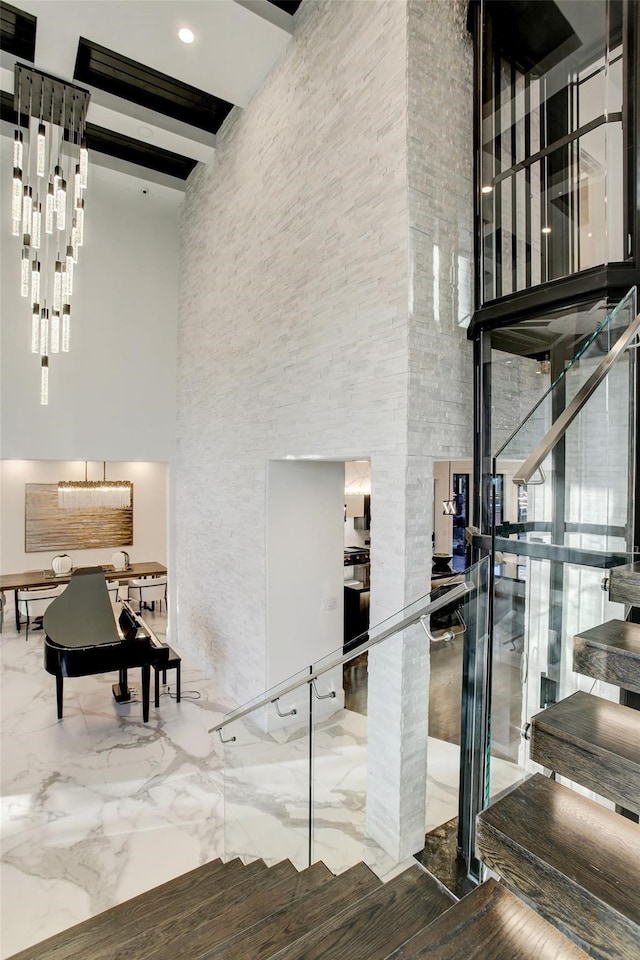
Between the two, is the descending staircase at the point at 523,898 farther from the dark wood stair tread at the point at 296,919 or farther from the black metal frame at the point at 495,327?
the black metal frame at the point at 495,327

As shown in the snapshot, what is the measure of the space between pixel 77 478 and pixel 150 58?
23.1 ft

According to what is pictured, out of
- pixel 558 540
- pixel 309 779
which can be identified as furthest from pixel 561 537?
pixel 309 779

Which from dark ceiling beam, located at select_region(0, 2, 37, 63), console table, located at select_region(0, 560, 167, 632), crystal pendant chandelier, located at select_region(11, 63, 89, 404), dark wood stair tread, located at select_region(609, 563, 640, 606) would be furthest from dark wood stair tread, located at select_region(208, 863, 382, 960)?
dark ceiling beam, located at select_region(0, 2, 37, 63)

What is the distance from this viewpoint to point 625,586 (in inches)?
65.1

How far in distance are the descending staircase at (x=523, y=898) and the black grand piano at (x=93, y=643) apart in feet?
9.57

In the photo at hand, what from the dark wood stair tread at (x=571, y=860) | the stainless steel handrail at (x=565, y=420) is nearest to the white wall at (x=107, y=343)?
the stainless steel handrail at (x=565, y=420)

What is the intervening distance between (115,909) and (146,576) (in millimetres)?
6658

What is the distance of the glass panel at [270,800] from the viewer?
3.16m

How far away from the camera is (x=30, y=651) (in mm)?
7180

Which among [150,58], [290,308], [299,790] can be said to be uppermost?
[150,58]

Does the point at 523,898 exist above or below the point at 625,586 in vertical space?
below

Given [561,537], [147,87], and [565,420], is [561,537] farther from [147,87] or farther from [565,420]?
[147,87]

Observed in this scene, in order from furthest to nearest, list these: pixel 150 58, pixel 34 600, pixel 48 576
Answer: pixel 48 576 < pixel 34 600 < pixel 150 58

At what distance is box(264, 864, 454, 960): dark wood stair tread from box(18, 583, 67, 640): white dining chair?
23.2 ft
